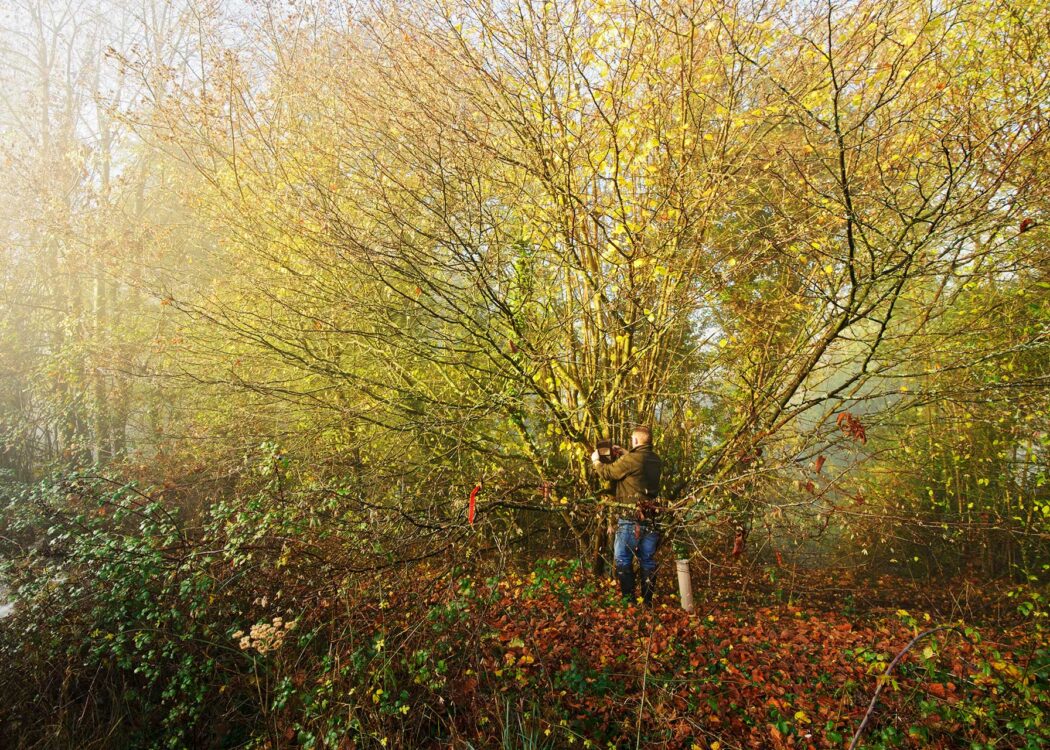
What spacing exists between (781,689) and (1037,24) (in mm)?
5147

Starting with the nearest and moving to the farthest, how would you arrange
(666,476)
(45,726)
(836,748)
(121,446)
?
1. (836,748)
2. (45,726)
3. (666,476)
4. (121,446)

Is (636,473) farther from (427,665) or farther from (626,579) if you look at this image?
(427,665)

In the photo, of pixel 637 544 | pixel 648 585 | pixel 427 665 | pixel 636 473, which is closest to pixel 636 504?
pixel 636 473

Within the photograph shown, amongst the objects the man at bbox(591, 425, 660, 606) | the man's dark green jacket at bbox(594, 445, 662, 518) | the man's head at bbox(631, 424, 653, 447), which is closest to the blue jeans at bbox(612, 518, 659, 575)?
the man at bbox(591, 425, 660, 606)

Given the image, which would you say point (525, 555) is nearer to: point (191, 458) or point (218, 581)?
point (218, 581)

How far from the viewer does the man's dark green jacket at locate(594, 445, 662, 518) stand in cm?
517

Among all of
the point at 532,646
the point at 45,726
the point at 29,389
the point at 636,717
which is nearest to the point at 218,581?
the point at 45,726

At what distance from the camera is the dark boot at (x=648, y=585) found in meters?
5.29

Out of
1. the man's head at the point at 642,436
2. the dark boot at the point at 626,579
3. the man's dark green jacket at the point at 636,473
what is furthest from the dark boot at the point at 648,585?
the man's head at the point at 642,436

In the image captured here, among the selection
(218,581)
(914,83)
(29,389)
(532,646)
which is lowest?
(532,646)

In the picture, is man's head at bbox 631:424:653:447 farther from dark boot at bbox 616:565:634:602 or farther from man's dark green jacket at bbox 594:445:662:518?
dark boot at bbox 616:565:634:602

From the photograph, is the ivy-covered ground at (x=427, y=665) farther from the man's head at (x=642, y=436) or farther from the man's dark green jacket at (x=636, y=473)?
the man's head at (x=642, y=436)

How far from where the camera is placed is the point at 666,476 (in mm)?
6801

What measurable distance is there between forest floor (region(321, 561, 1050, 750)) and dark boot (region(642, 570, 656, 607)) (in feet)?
0.60
